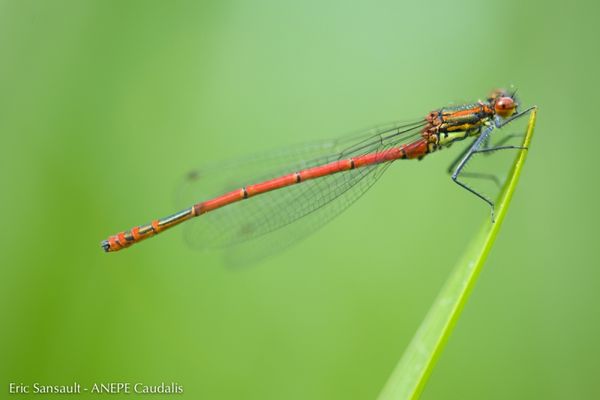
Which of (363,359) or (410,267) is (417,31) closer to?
(410,267)

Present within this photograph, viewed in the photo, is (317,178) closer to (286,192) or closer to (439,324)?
(286,192)

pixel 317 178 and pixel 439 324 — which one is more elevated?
pixel 317 178

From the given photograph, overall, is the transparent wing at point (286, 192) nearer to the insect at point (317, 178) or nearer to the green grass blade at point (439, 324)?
the insect at point (317, 178)

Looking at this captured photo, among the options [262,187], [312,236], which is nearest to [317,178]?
[262,187]

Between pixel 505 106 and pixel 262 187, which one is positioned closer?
pixel 505 106

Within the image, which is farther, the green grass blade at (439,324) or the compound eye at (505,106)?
the compound eye at (505,106)

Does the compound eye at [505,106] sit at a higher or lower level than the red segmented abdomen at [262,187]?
higher

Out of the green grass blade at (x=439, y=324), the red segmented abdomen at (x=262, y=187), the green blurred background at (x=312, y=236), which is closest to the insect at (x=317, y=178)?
the red segmented abdomen at (x=262, y=187)

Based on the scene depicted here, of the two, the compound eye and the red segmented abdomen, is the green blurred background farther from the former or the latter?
the compound eye
